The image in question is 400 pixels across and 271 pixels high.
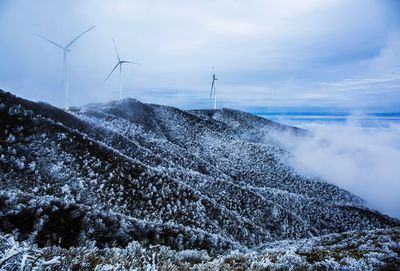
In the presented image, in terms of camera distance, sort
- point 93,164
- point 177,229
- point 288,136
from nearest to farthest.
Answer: point 177,229 → point 93,164 → point 288,136

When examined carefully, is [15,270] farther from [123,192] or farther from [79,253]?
[123,192]

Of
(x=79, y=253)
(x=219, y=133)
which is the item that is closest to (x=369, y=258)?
(x=79, y=253)

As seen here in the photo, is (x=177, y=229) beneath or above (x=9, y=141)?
beneath

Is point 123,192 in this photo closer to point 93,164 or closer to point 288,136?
point 93,164

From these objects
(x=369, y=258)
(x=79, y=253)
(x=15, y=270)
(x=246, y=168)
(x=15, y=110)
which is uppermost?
(x=15, y=110)

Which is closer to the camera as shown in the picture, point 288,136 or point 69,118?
point 69,118

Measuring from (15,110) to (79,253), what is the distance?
33.7m

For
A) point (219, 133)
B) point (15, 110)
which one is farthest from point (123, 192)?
point (219, 133)

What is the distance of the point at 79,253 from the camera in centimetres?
807

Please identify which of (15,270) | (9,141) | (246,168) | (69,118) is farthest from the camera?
(246,168)

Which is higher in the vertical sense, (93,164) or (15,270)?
(15,270)

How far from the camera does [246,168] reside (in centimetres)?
8144

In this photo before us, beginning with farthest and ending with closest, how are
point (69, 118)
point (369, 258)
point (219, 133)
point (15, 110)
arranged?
1. point (219, 133)
2. point (69, 118)
3. point (15, 110)
4. point (369, 258)

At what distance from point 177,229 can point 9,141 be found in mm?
18883
